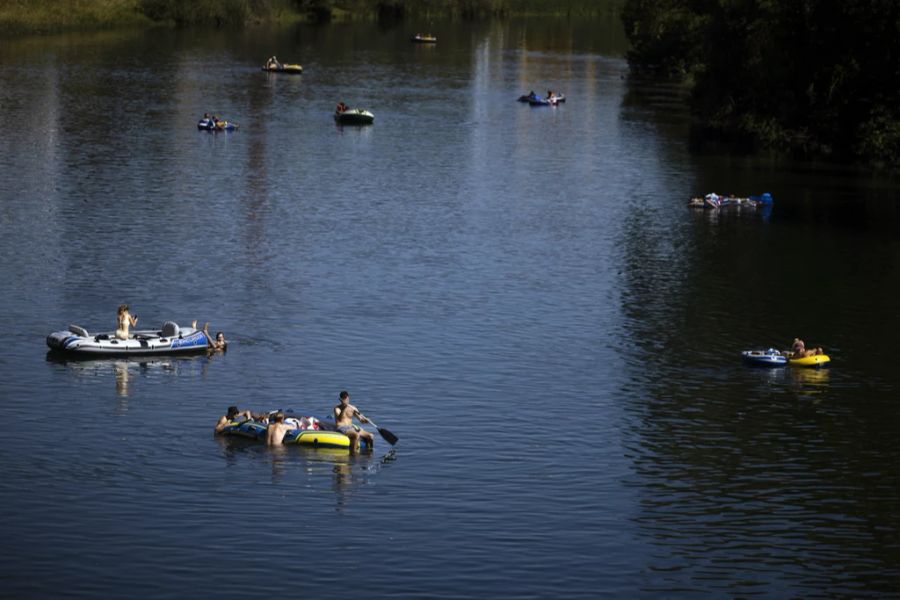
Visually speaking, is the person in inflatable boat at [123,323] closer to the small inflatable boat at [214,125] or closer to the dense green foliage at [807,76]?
the small inflatable boat at [214,125]

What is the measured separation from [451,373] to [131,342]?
1385cm

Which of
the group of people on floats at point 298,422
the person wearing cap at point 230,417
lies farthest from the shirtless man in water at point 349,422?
the person wearing cap at point 230,417

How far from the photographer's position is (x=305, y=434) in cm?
5672

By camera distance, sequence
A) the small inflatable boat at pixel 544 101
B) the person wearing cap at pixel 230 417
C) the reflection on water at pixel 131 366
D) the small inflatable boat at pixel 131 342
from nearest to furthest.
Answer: the person wearing cap at pixel 230 417
the reflection on water at pixel 131 366
the small inflatable boat at pixel 131 342
the small inflatable boat at pixel 544 101

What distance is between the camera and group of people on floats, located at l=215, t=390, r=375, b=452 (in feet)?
186

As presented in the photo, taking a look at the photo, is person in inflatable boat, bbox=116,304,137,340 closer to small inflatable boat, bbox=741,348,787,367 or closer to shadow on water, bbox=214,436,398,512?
shadow on water, bbox=214,436,398,512

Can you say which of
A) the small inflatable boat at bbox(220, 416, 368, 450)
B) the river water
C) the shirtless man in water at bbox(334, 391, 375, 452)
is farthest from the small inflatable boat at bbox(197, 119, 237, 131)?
the small inflatable boat at bbox(220, 416, 368, 450)

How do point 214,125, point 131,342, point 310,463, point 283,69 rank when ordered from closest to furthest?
point 310,463, point 131,342, point 214,125, point 283,69

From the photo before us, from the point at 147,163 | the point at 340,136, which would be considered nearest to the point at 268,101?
the point at 340,136

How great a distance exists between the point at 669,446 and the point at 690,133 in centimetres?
9222

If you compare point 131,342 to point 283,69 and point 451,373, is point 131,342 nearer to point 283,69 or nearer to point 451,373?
point 451,373

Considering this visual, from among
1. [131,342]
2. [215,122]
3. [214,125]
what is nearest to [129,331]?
[131,342]

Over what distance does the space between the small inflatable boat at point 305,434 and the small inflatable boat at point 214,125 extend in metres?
82.8

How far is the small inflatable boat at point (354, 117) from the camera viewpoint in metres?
144
